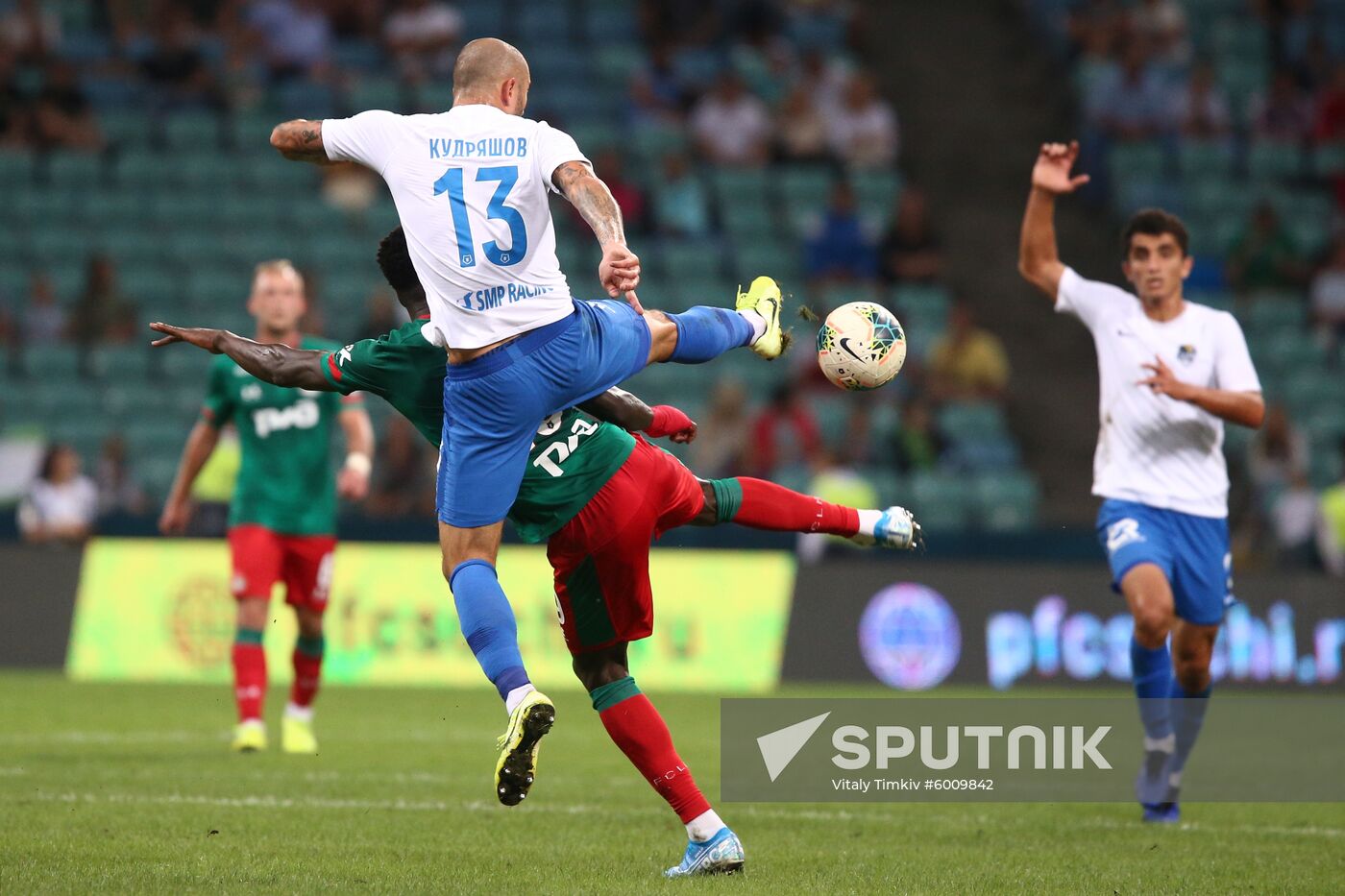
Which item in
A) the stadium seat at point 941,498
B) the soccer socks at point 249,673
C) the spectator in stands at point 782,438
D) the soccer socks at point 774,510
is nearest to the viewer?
the soccer socks at point 774,510

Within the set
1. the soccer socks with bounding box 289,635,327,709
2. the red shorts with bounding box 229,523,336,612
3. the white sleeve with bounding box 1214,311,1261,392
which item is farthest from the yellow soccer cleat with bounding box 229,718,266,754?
the white sleeve with bounding box 1214,311,1261,392

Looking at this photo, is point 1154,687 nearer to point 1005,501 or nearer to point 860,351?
point 860,351

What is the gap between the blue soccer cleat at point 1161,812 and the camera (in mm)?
8234

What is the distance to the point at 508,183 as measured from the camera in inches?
246

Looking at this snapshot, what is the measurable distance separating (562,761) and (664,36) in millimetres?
13122

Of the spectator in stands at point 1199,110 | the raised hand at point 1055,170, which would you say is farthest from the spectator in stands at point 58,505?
the spectator in stands at point 1199,110

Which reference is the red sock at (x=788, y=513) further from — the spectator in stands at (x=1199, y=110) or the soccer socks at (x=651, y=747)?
the spectator in stands at (x=1199, y=110)

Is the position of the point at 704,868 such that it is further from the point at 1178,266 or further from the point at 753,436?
the point at 753,436

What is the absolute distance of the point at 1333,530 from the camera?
16.3 metres


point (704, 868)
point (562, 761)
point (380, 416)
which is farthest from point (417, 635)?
point (704, 868)

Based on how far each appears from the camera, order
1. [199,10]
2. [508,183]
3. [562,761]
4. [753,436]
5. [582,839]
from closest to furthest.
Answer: [508,183] → [582,839] → [562,761] → [753,436] → [199,10]

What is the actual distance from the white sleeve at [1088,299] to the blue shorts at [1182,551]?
935 millimetres

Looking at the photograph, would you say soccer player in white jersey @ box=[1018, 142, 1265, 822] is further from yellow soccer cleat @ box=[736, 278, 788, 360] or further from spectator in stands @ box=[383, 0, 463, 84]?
spectator in stands @ box=[383, 0, 463, 84]

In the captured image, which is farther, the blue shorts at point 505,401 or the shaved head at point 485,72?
the shaved head at point 485,72
